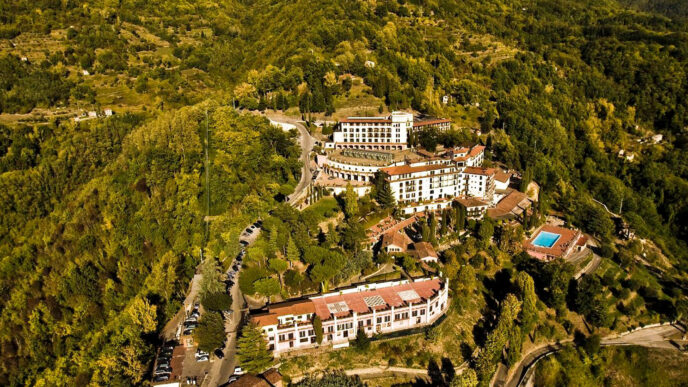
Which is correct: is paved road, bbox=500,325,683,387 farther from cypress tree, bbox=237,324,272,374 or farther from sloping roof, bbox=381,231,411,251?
cypress tree, bbox=237,324,272,374

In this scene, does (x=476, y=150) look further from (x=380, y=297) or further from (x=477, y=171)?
(x=380, y=297)

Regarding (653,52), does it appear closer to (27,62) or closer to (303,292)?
(303,292)

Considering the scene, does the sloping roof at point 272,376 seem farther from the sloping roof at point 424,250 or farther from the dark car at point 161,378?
the sloping roof at point 424,250

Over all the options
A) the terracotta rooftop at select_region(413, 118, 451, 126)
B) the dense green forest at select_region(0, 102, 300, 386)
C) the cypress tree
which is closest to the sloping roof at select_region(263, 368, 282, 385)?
the cypress tree

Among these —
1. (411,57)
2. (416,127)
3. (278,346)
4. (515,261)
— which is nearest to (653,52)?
(411,57)

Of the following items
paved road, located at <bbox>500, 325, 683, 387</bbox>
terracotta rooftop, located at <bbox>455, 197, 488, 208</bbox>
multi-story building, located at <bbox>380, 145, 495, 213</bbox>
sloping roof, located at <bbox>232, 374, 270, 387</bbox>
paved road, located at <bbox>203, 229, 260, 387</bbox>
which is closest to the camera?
sloping roof, located at <bbox>232, 374, 270, 387</bbox>

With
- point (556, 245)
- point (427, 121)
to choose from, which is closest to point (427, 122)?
point (427, 121)
